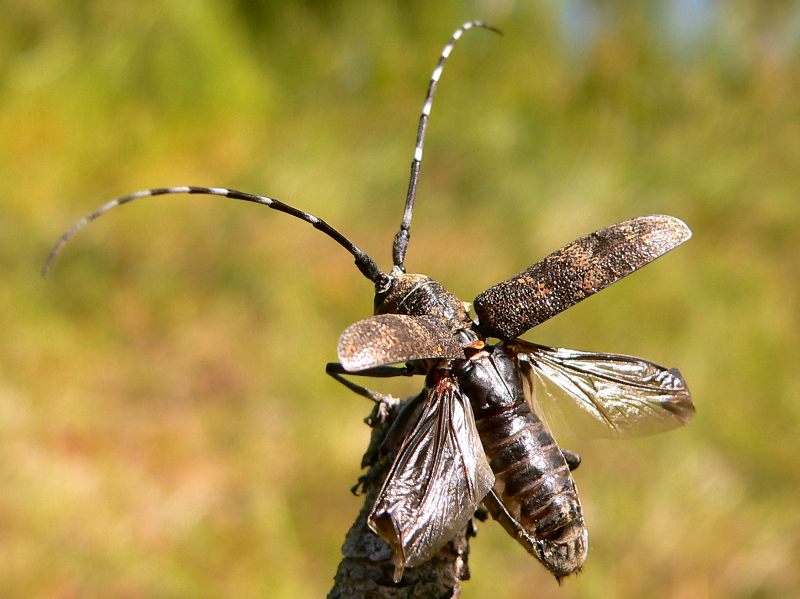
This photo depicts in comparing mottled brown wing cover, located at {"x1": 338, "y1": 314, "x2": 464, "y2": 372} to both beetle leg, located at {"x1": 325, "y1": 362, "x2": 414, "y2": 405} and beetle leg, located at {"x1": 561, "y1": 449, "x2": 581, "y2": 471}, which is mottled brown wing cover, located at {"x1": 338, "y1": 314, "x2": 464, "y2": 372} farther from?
beetle leg, located at {"x1": 561, "y1": 449, "x2": 581, "y2": 471}

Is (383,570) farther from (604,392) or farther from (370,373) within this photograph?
(604,392)

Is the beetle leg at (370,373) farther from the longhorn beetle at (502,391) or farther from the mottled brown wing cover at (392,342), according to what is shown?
the mottled brown wing cover at (392,342)

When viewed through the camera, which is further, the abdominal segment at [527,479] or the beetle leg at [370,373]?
the beetle leg at [370,373]

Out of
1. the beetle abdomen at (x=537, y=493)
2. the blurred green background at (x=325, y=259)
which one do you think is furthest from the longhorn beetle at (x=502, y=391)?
the blurred green background at (x=325, y=259)

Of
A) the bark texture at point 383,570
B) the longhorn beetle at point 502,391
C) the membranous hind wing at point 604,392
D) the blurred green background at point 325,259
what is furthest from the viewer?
the blurred green background at point 325,259

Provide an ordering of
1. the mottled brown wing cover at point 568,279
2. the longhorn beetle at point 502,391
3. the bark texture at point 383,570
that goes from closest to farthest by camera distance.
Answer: the bark texture at point 383,570 → the longhorn beetle at point 502,391 → the mottled brown wing cover at point 568,279
